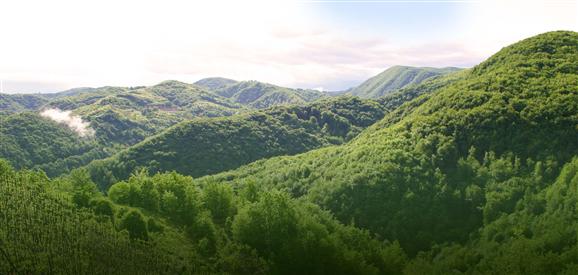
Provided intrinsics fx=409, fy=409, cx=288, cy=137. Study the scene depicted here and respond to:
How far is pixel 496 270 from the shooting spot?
89500 millimetres

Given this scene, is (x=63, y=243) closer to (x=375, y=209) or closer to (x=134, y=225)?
(x=134, y=225)

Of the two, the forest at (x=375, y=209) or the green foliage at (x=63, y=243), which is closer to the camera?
the green foliage at (x=63, y=243)

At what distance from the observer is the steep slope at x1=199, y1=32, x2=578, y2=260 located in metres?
136

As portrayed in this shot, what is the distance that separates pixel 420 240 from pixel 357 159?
5890cm

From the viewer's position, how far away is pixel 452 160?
158 metres

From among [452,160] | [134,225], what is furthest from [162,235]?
[452,160]

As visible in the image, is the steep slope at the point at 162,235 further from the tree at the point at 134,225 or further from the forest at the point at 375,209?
the forest at the point at 375,209

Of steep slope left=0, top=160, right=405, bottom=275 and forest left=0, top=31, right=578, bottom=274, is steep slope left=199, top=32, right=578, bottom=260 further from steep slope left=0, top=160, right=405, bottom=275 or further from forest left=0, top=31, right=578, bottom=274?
steep slope left=0, top=160, right=405, bottom=275

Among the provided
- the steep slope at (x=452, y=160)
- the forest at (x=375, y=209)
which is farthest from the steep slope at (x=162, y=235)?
the steep slope at (x=452, y=160)

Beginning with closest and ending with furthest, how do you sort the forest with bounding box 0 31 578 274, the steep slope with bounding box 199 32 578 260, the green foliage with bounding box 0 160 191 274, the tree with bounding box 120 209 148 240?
the green foliage with bounding box 0 160 191 274
the forest with bounding box 0 31 578 274
the tree with bounding box 120 209 148 240
the steep slope with bounding box 199 32 578 260

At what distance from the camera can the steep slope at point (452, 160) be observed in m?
136

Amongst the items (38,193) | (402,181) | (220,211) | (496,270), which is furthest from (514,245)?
(38,193)

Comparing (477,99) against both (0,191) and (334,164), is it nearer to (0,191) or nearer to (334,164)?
(334,164)

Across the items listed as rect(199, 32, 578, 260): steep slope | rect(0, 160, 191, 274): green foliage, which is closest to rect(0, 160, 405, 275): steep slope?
rect(0, 160, 191, 274): green foliage
